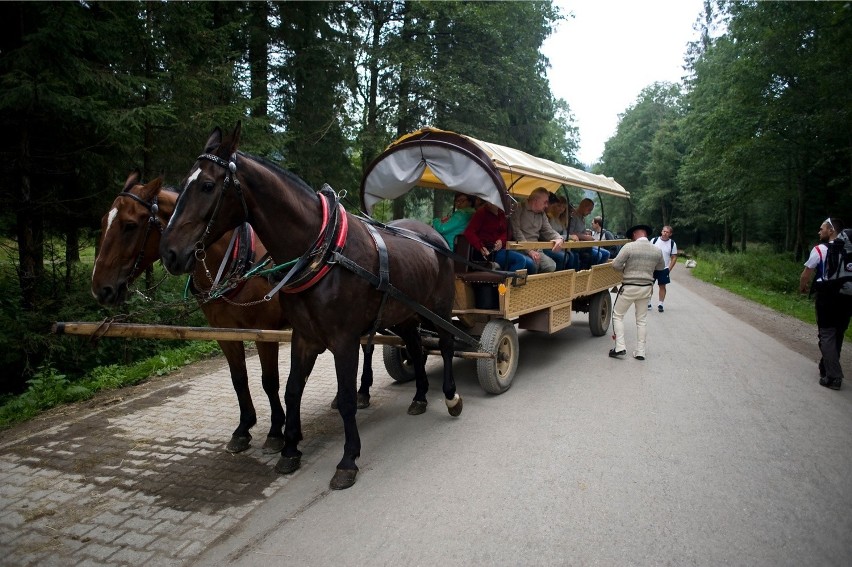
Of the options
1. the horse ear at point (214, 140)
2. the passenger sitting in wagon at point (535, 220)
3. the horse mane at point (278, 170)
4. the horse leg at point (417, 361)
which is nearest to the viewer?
the horse ear at point (214, 140)

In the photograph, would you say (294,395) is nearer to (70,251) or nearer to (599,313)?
(70,251)

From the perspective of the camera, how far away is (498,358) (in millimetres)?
5641

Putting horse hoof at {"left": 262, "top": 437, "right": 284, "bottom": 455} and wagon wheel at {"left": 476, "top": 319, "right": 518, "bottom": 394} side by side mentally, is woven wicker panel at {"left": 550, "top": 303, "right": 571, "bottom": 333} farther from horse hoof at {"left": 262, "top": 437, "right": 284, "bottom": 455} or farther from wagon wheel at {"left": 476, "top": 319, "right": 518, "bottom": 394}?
horse hoof at {"left": 262, "top": 437, "right": 284, "bottom": 455}

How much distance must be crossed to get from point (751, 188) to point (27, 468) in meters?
26.5

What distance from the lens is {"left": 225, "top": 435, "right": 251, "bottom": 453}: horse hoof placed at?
161 inches

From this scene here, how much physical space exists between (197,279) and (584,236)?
6.79 m

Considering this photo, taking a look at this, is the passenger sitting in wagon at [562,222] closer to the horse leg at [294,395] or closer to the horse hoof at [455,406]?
the horse hoof at [455,406]

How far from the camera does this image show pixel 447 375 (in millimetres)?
4805

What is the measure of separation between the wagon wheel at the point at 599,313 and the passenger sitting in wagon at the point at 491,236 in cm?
328

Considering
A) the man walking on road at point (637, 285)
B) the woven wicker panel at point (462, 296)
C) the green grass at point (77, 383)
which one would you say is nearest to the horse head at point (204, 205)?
the woven wicker panel at point (462, 296)

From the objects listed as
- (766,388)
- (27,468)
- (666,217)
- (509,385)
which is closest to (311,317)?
(27,468)

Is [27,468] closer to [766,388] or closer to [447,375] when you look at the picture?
[447,375]

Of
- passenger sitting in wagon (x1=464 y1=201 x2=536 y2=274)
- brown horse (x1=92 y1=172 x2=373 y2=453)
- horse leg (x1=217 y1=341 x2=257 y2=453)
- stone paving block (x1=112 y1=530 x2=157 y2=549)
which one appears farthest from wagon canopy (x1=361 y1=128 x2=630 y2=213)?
stone paving block (x1=112 y1=530 x2=157 y2=549)

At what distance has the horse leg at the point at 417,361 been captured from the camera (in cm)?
503
